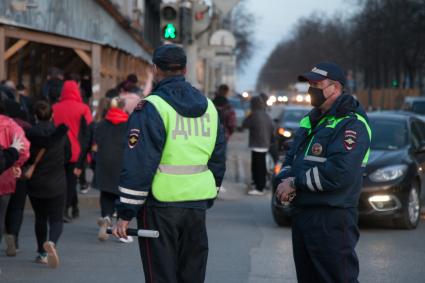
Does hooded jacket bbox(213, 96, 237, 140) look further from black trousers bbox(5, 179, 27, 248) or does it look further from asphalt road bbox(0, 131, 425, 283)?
black trousers bbox(5, 179, 27, 248)

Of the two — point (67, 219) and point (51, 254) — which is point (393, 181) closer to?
point (67, 219)

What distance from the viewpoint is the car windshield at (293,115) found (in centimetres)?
2580

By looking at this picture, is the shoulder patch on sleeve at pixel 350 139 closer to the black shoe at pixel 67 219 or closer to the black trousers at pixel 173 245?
the black trousers at pixel 173 245

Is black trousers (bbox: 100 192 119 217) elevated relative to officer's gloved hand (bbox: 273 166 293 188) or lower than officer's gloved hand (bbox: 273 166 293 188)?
lower

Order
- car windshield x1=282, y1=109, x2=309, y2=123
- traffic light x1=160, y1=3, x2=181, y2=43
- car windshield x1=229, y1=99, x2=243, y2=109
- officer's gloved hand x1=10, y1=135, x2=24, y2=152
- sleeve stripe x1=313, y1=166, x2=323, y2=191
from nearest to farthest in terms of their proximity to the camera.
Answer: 1. sleeve stripe x1=313, y1=166, x2=323, y2=191
2. officer's gloved hand x1=10, y1=135, x2=24, y2=152
3. traffic light x1=160, y1=3, x2=181, y2=43
4. car windshield x1=282, y1=109, x2=309, y2=123
5. car windshield x1=229, y1=99, x2=243, y2=109

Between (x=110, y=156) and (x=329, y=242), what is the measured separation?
584 cm

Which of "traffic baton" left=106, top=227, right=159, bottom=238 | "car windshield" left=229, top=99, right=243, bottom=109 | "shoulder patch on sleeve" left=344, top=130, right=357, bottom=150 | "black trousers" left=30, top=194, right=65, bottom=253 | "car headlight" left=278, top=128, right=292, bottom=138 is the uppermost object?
"shoulder patch on sleeve" left=344, top=130, right=357, bottom=150

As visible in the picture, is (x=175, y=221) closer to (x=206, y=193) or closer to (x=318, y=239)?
(x=206, y=193)

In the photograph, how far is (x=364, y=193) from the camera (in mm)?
12773

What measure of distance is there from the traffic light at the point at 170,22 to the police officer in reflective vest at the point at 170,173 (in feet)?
32.5

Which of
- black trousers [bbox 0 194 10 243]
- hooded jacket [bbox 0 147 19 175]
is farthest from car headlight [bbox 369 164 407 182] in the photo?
hooded jacket [bbox 0 147 19 175]

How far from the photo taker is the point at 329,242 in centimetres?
616

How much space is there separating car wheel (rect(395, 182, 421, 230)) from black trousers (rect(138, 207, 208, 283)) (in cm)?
731

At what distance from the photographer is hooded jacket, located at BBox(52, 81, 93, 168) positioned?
42.9 feet
